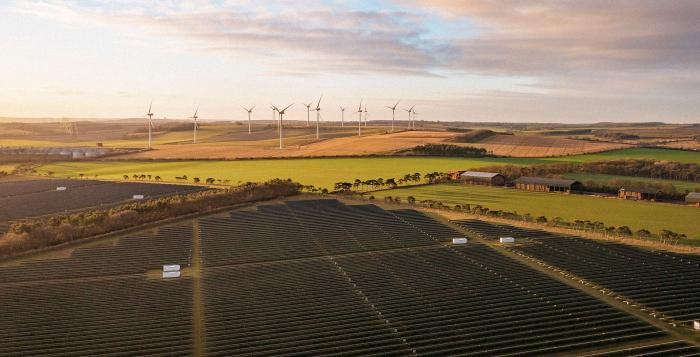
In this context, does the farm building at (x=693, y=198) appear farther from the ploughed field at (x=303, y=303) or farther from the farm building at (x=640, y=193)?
the ploughed field at (x=303, y=303)

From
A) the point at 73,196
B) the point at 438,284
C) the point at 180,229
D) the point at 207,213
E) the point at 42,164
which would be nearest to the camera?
the point at 438,284

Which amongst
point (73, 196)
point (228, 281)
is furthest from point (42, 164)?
point (228, 281)

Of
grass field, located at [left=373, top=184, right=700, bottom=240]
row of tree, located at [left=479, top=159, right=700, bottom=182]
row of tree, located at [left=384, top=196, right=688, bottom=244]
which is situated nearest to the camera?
row of tree, located at [left=384, top=196, right=688, bottom=244]

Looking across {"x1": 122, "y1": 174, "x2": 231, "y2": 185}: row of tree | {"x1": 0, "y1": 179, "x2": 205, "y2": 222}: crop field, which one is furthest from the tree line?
{"x1": 122, "y1": 174, "x2": 231, "y2": 185}: row of tree

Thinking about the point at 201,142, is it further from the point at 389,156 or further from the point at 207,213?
the point at 207,213

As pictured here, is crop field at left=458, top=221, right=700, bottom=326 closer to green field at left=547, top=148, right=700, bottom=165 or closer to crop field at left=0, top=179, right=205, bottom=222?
crop field at left=0, top=179, right=205, bottom=222

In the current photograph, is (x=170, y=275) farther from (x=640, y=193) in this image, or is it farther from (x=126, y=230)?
(x=640, y=193)

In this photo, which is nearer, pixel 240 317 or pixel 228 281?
pixel 240 317
